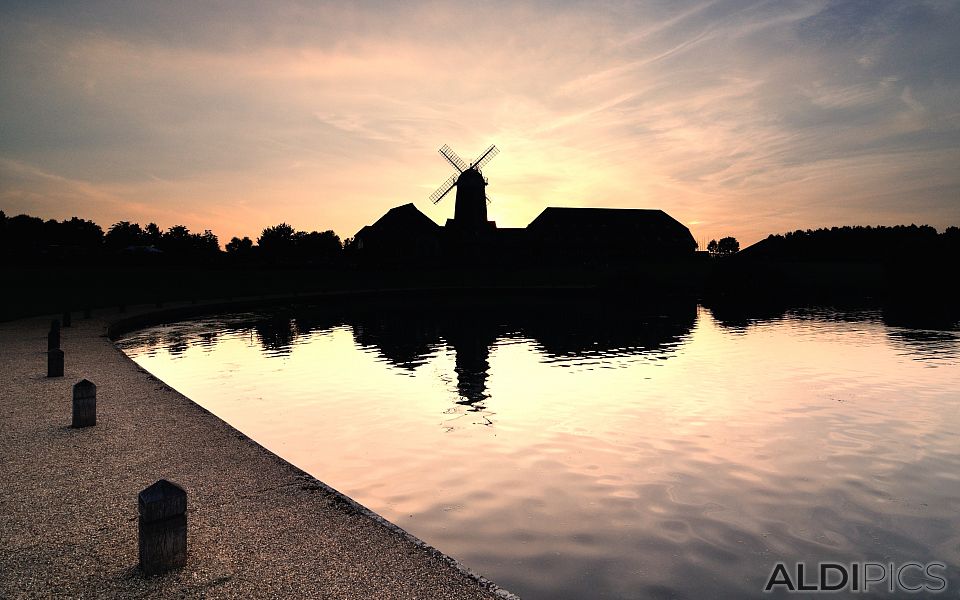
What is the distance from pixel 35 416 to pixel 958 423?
1855 centimetres

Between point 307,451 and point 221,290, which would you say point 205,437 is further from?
point 221,290

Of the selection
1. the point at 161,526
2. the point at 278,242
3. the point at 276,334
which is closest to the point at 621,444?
the point at 161,526

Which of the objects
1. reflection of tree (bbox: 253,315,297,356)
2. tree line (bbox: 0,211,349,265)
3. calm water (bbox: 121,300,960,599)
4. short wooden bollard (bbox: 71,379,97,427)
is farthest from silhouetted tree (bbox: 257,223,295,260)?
short wooden bollard (bbox: 71,379,97,427)

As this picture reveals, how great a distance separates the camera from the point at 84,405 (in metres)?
9.53

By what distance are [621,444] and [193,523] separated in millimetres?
7955

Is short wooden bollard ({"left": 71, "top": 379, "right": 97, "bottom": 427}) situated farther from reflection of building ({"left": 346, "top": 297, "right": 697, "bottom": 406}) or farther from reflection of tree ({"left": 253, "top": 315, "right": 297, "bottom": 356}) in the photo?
reflection of tree ({"left": 253, "top": 315, "right": 297, "bottom": 356})

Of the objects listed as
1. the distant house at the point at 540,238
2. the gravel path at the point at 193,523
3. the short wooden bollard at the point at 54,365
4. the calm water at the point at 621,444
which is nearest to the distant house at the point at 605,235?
the distant house at the point at 540,238

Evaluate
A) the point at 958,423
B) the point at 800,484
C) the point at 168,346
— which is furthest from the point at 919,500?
the point at 168,346

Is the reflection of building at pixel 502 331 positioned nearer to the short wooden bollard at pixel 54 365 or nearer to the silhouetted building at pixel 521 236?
the short wooden bollard at pixel 54 365

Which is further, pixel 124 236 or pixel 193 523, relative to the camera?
pixel 124 236

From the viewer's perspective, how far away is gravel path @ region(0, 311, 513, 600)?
4.88 meters

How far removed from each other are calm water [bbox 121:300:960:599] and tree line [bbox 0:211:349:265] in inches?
1332

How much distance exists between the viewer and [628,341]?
26203 mm

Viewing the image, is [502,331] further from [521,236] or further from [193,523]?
[521,236]
